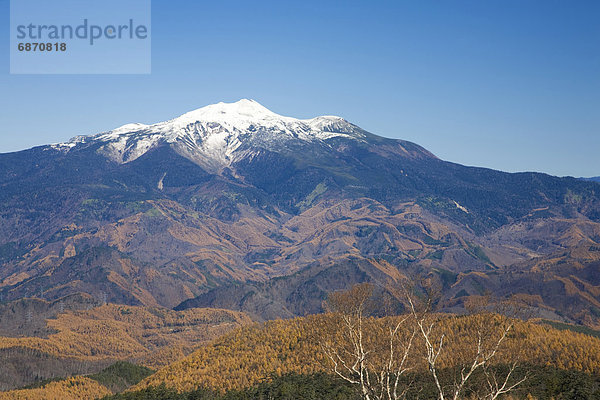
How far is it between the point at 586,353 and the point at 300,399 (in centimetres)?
6738

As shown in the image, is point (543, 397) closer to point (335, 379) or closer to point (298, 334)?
point (335, 379)

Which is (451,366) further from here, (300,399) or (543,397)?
(300,399)

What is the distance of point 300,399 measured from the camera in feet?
502

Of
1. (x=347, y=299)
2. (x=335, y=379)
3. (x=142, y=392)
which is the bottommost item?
(x=142, y=392)

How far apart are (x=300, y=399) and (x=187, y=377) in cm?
5755

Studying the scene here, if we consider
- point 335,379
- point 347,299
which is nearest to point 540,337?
point 335,379

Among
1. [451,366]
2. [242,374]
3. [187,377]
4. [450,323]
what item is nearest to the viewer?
[451,366]

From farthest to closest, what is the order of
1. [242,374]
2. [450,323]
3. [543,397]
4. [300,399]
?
[242,374]
[450,323]
[300,399]
[543,397]

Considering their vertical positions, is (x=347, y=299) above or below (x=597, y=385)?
above

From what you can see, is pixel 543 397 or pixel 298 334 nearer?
pixel 543 397

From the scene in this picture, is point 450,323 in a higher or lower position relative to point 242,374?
higher

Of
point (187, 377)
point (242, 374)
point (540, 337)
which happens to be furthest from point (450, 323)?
point (187, 377)

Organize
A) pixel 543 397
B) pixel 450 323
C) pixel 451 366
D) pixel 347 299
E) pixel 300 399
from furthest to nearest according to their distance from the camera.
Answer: pixel 450 323 → pixel 300 399 → pixel 451 366 → pixel 543 397 → pixel 347 299

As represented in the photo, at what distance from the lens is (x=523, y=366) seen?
144 metres
